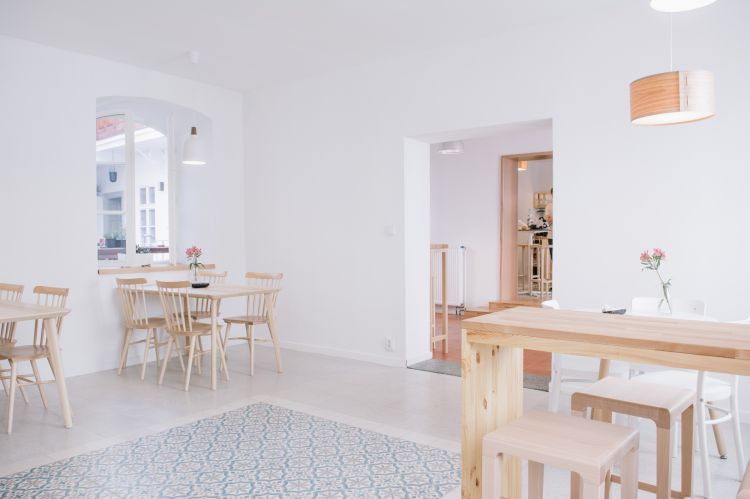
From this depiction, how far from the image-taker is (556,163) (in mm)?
4316

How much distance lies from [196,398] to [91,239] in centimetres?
196

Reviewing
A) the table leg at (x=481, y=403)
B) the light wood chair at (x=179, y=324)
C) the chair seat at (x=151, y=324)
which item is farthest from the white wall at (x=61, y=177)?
the table leg at (x=481, y=403)

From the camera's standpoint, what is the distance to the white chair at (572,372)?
10.1ft

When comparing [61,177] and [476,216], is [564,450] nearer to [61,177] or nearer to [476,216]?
[61,177]

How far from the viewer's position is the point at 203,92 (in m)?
6.09

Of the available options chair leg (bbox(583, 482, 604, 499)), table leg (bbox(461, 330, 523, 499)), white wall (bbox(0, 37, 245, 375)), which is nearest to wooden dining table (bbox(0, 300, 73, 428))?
white wall (bbox(0, 37, 245, 375))

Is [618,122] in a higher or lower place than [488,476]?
higher

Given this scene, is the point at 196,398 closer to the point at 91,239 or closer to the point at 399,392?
the point at 399,392

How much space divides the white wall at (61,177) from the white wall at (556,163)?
144cm

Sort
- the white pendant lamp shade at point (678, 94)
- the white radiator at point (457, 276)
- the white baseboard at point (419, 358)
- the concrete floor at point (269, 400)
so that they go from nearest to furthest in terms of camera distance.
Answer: the white pendant lamp shade at point (678, 94)
the concrete floor at point (269, 400)
the white baseboard at point (419, 358)
the white radiator at point (457, 276)

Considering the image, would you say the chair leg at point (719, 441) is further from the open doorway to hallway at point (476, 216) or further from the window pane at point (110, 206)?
the window pane at point (110, 206)

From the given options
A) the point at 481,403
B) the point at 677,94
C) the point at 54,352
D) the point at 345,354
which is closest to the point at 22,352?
the point at 54,352

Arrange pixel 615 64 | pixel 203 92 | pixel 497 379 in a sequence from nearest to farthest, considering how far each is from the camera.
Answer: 1. pixel 497 379
2. pixel 615 64
3. pixel 203 92

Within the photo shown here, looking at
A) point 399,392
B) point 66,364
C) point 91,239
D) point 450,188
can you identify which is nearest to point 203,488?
point 399,392
